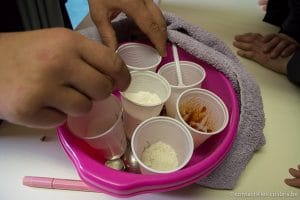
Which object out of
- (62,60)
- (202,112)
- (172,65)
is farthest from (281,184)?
(62,60)

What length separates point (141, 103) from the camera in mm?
476

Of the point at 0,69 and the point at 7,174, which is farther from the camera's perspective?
the point at 7,174

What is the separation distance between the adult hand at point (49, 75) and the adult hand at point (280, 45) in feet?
1.43

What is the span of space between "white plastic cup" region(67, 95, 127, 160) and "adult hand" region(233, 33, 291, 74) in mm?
327

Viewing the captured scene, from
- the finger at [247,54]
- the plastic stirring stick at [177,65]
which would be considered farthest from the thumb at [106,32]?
the finger at [247,54]

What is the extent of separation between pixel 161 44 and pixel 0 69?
0.29m

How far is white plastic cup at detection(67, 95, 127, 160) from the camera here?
0.44 meters

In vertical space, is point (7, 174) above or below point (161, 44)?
below

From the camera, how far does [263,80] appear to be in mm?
616

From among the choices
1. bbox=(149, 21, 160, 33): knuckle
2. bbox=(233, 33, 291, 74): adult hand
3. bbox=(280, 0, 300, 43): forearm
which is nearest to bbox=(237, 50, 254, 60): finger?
bbox=(233, 33, 291, 74): adult hand

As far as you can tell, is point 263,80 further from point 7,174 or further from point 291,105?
point 7,174

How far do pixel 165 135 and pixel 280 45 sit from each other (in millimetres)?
373

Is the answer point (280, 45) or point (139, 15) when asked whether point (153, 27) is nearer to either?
point (139, 15)

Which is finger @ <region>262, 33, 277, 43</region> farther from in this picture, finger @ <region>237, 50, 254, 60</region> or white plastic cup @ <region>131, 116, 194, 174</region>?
white plastic cup @ <region>131, 116, 194, 174</region>
